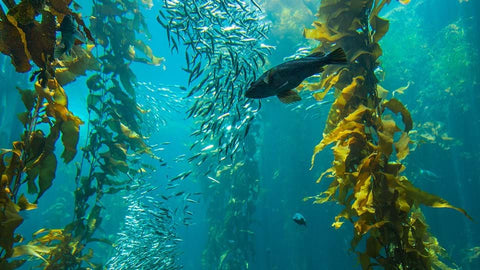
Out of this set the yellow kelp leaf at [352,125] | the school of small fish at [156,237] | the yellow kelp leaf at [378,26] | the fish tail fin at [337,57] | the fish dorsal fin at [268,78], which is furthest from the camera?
the school of small fish at [156,237]

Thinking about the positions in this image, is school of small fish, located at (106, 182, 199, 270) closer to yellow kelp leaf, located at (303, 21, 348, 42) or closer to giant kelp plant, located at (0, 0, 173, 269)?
giant kelp plant, located at (0, 0, 173, 269)

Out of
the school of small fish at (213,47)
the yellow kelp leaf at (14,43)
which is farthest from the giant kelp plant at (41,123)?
the school of small fish at (213,47)

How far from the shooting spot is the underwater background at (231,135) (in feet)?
6.73

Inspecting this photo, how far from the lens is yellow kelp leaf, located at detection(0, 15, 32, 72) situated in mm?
1612

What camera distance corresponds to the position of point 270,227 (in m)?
23.3

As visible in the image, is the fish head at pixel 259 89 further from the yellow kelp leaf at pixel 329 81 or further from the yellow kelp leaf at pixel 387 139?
the yellow kelp leaf at pixel 329 81

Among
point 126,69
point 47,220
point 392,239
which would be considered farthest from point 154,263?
point 47,220

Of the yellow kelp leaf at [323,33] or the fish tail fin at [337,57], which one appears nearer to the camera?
the fish tail fin at [337,57]

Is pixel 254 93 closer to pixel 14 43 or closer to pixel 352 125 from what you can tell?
→ pixel 352 125

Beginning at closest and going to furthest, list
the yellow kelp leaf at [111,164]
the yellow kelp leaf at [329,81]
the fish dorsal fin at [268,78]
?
the fish dorsal fin at [268,78]
the yellow kelp leaf at [329,81]
the yellow kelp leaf at [111,164]

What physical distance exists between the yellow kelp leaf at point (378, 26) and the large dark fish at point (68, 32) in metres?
2.97

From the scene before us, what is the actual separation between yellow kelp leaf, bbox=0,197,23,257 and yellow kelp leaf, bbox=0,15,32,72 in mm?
897

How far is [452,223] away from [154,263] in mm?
17503

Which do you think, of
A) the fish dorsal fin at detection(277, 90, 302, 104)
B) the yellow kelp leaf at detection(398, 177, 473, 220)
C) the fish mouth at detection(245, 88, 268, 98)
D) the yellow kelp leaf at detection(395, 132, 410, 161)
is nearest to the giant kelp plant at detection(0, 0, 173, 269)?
the fish mouth at detection(245, 88, 268, 98)
